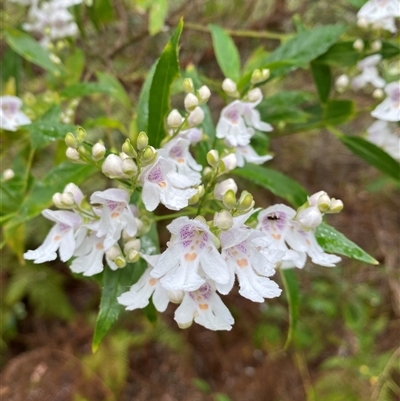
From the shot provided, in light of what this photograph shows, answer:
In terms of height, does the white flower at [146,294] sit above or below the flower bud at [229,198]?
below

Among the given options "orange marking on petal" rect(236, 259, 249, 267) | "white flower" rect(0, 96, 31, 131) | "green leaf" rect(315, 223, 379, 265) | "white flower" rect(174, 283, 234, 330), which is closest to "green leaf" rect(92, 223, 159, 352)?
"white flower" rect(174, 283, 234, 330)

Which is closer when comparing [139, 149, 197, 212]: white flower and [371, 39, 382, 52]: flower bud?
[139, 149, 197, 212]: white flower

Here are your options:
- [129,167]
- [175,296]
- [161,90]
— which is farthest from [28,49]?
[175,296]

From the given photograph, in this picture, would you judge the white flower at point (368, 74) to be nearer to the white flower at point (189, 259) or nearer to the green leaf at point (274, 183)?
the green leaf at point (274, 183)

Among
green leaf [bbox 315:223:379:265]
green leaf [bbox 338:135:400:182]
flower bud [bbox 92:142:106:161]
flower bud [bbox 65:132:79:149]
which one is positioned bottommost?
green leaf [bbox 338:135:400:182]

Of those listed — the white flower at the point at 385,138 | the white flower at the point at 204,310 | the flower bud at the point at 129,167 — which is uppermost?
the flower bud at the point at 129,167

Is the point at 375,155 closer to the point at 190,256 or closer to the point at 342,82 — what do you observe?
the point at 342,82

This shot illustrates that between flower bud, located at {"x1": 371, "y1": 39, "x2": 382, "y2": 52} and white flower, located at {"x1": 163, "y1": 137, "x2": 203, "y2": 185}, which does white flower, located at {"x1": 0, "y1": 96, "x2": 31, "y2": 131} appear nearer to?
white flower, located at {"x1": 163, "y1": 137, "x2": 203, "y2": 185}

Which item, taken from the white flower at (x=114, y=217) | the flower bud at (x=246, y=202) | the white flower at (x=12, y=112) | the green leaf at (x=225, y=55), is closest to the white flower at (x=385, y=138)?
the green leaf at (x=225, y=55)
